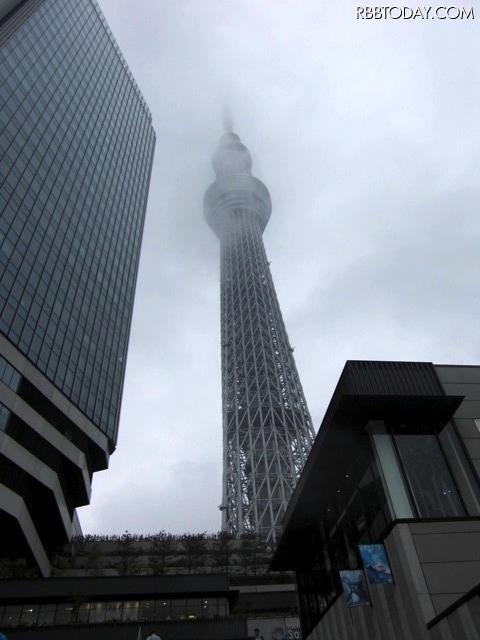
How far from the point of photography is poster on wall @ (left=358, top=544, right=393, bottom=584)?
Answer: 18.3m

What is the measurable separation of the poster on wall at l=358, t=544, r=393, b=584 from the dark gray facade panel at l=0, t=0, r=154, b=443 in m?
47.5

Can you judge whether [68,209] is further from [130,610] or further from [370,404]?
[370,404]

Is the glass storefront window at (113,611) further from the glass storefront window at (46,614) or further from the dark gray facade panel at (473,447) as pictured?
the dark gray facade panel at (473,447)

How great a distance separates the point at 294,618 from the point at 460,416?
36339mm

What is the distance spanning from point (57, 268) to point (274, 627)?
48.7 meters

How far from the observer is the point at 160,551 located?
210ft

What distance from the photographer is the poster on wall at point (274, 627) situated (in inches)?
1842

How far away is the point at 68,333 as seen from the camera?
229ft

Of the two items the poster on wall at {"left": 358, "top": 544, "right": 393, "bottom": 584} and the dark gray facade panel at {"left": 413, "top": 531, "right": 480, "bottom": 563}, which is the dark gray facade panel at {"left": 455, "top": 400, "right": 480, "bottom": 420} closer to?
the dark gray facade panel at {"left": 413, "top": 531, "right": 480, "bottom": 563}

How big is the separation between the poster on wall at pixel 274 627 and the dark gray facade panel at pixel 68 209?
32.6m

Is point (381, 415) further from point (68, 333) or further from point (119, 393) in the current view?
point (119, 393)

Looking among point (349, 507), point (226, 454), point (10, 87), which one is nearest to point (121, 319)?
point (10, 87)

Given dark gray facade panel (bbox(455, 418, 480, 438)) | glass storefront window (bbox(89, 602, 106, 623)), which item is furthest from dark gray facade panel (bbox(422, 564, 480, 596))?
glass storefront window (bbox(89, 602, 106, 623))

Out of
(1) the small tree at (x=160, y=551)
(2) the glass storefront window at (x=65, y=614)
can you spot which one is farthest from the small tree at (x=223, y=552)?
(2) the glass storefront window at (x=65, y=614)
